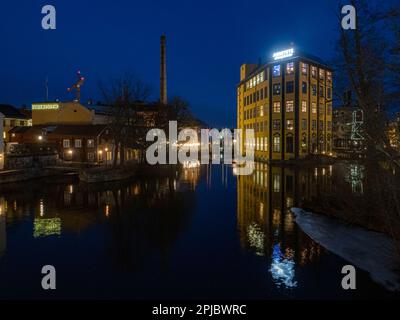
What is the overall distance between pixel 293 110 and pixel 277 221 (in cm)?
4222

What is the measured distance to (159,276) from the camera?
1277 cm

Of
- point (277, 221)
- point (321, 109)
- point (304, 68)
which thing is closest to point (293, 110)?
point (321, 109)

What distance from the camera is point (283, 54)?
A: 195ft

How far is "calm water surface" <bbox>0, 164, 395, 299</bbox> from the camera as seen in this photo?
38.3 ft

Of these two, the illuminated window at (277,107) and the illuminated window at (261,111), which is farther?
the illuminated window at (261,111)

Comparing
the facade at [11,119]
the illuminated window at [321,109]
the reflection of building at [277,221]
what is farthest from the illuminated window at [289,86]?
the facade at [11,119]

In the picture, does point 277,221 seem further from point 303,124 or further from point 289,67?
point 289,67

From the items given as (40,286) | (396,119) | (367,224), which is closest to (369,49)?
(396,119)

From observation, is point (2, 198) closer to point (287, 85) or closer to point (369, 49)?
point (369, 49)

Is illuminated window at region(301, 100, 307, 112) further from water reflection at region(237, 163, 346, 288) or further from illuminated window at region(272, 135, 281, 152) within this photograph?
water reflection at region(237, 163, 346, 288)

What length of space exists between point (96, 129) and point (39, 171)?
13.9 m

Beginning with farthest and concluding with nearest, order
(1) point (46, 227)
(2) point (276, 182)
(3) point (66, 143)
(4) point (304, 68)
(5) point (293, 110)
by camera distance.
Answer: (5) point (293, 110), (4) point (304, 68), (3) point (66, 143), (2) point (276, 182), (1) point (46, 227)

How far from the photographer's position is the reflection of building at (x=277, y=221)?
46.8 ft

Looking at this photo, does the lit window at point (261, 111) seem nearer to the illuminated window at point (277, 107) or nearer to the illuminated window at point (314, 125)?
the illuminated window at point (277, 107)
